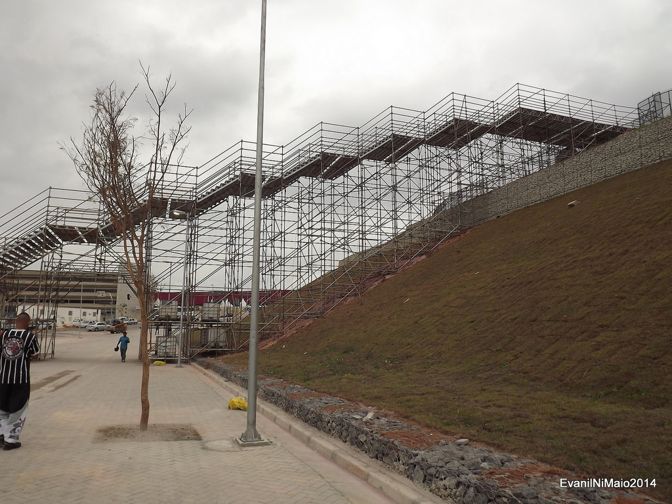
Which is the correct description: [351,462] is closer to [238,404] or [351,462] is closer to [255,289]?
[255,289]

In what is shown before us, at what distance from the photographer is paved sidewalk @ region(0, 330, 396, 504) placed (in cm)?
564

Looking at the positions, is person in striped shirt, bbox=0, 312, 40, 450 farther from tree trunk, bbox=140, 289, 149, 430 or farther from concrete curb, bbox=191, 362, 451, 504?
concrete curb, bbox=191, 362, 451, 504

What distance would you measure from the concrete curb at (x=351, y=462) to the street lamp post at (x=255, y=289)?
0.93 m

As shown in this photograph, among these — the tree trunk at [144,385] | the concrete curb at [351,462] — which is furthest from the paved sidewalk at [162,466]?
the tree trunk at [144,385]

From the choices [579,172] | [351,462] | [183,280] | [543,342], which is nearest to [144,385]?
[351,462]

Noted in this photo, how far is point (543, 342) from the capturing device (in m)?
11.5

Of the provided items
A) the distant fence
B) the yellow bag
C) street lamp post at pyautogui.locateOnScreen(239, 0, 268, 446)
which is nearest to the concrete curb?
the yellow bag

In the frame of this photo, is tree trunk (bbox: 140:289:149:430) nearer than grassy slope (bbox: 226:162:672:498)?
No

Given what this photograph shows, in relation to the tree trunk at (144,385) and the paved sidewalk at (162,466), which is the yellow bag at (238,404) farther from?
the tree trunk at (144,385)

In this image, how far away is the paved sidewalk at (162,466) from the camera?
564 centimetres

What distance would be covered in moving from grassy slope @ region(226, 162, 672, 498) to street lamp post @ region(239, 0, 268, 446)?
8.32 feet

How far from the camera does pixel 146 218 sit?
34.5ft

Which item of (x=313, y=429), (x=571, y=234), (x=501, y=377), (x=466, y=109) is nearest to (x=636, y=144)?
(x=571, y=234)

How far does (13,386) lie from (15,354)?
1.56 ft
